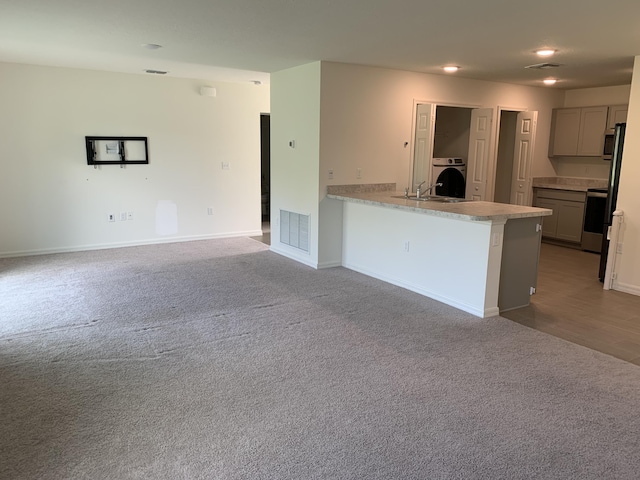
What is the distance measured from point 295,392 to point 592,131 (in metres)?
6.56

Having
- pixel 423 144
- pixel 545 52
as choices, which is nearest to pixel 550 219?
pixel 423 144

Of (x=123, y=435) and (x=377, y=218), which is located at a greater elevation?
(x=377, y=218)

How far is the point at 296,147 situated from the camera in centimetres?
581

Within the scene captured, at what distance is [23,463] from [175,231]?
5286 mm

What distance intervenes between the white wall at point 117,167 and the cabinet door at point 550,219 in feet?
15.1

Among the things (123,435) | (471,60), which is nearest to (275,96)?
(471,60)

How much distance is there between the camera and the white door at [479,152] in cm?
645

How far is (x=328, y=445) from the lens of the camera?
2.29 meters

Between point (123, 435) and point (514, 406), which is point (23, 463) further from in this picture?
point (514, 406)

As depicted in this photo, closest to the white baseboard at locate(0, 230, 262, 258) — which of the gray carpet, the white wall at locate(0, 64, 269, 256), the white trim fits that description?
the white wall at locate(0, 64, 269, 256)

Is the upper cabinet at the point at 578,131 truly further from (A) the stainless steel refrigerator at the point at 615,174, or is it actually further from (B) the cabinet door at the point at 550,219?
(A) the stainless steel refrigerator at the point at 615,174

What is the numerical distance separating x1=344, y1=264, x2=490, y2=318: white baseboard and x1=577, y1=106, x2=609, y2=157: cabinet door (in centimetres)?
426

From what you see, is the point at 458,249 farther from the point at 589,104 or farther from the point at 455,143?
the point at 589,104

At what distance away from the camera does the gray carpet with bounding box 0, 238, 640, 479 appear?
217 cm
